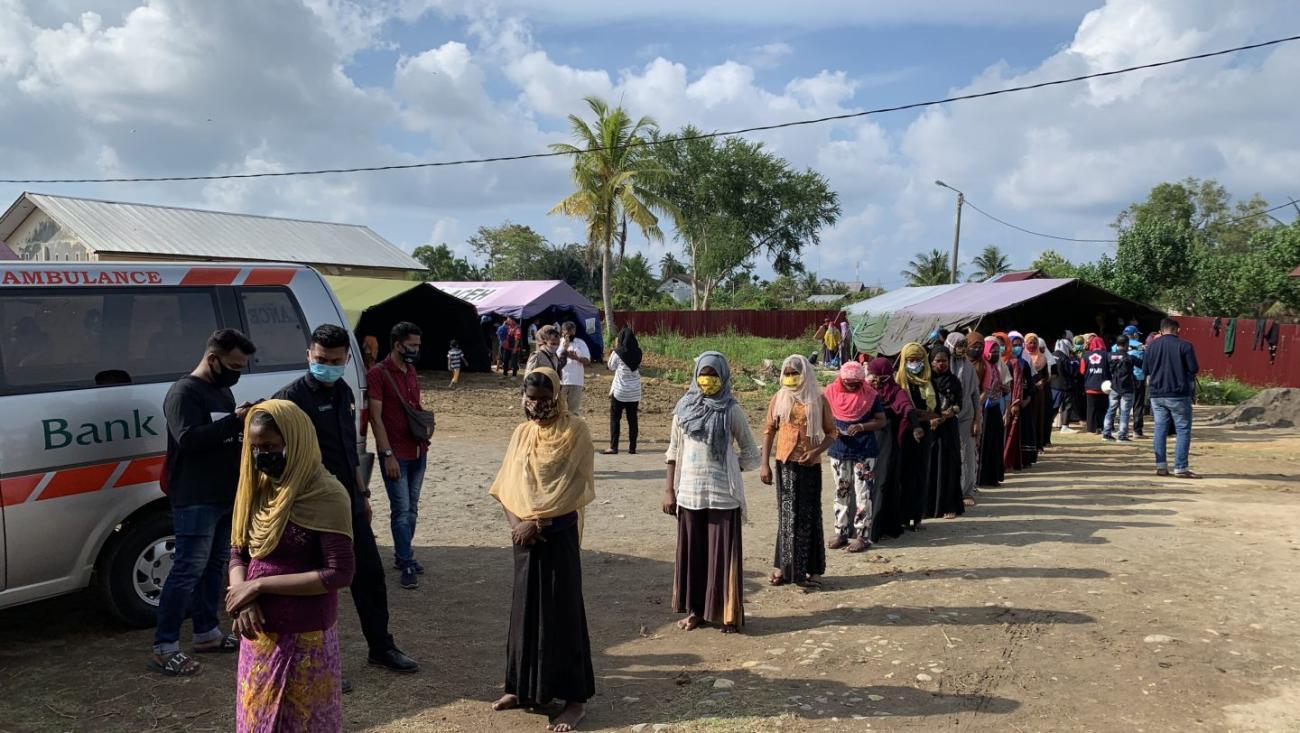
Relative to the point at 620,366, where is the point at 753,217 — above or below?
above

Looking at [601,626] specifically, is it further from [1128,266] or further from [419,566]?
[1128,266]

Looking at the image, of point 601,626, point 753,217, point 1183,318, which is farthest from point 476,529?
point 753,217

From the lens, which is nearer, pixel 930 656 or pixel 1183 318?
pixel 930 656

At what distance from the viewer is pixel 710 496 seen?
5.71m

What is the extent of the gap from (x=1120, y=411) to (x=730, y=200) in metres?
42.2

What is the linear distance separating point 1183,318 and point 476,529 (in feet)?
81.6

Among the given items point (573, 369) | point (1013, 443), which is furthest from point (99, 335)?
point (1013, 443)

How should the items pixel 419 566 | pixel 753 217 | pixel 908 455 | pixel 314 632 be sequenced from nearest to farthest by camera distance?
pixel 314 632 < pixel 419 566 < pixel 908 455 < pixel 753 217

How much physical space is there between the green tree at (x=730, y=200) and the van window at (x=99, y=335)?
47973 mm

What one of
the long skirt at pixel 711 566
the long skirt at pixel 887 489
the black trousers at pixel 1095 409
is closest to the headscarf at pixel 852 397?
the long skirt at pixel 887 489

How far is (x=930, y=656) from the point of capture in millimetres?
5316

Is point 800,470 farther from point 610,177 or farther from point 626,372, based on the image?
point 610,177

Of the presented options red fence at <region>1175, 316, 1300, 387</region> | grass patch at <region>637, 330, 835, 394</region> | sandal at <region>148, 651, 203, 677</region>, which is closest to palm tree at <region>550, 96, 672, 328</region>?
grass patch at <region>637, 330, 835, 394</region>

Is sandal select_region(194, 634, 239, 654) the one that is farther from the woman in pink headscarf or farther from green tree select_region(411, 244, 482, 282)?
green tree select_region(411, 244, 482, 282)
